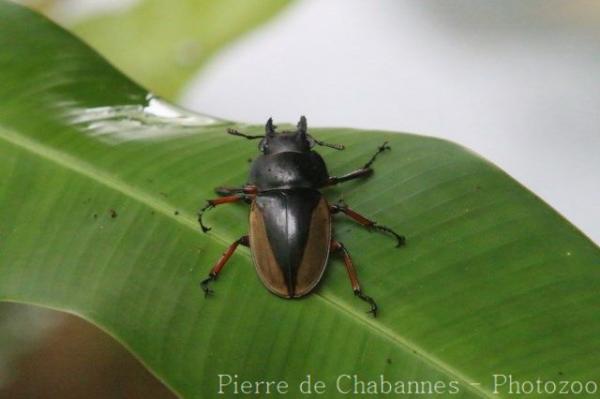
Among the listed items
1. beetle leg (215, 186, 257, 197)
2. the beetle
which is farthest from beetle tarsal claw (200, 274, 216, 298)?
beetle leg (215, 186, 257, 197)

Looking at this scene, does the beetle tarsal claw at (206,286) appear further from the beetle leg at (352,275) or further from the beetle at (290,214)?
the beetle leg at (352,275)

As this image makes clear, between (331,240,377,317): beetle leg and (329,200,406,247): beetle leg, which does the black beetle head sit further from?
(331,240,377,317): beetle leg

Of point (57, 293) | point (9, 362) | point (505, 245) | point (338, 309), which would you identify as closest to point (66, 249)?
point (57, 293)

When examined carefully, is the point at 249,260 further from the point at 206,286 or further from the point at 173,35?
the point at 173,35

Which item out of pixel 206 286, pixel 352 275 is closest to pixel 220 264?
pixel 206 286

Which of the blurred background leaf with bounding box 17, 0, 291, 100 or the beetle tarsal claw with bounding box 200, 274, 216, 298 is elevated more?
the blurred background leaf with bounding box 17, 0, 291, 100

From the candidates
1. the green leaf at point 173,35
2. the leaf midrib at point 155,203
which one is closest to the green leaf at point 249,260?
the leaf midrib at point 155,203
